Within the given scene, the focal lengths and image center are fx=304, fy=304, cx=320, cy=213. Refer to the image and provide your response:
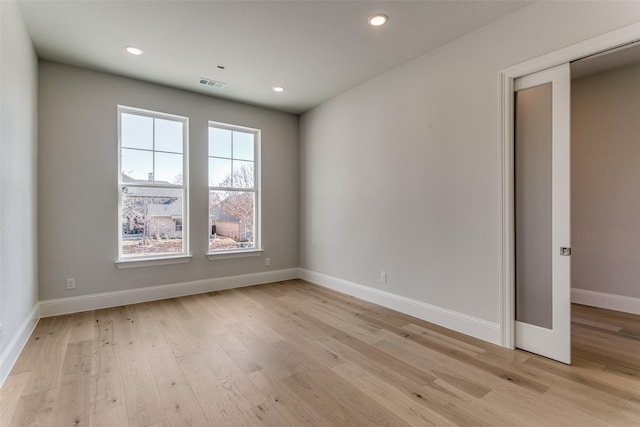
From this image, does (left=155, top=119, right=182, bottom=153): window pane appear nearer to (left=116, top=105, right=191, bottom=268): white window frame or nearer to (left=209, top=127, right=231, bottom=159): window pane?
(left=116, top=105, right=191, bottom=268): white window frame

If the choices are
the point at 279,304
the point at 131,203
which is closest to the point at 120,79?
the point at 131,203

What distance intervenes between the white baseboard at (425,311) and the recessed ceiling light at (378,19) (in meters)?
2.76

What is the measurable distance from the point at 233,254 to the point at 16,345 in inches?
99.1

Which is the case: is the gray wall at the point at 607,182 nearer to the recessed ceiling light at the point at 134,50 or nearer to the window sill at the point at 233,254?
the window sill at the point at 233,254

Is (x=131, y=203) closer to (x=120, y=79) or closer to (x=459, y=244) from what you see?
(x=120, y=79)

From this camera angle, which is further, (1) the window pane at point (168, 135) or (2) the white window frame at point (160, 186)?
(1) the window pane at point (168, 135)

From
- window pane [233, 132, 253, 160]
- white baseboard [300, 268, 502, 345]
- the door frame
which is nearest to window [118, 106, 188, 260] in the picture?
window pane [233, 132, 253, 160]

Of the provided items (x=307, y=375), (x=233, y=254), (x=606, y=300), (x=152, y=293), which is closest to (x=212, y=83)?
(x=233, y=254)

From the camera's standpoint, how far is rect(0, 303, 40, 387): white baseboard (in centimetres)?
212

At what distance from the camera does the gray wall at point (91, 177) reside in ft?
11.1

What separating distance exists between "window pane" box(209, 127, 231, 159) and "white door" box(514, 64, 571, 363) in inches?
148

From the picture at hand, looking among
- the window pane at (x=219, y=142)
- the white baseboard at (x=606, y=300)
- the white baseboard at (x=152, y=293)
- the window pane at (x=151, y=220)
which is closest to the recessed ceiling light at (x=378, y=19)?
the window pane at (x=219, y=142)

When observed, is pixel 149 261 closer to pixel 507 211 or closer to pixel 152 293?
pixel 152 293

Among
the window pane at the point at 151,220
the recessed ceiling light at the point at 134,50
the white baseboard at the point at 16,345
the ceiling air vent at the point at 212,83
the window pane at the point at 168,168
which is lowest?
the white baseboard at the point at 16,345
